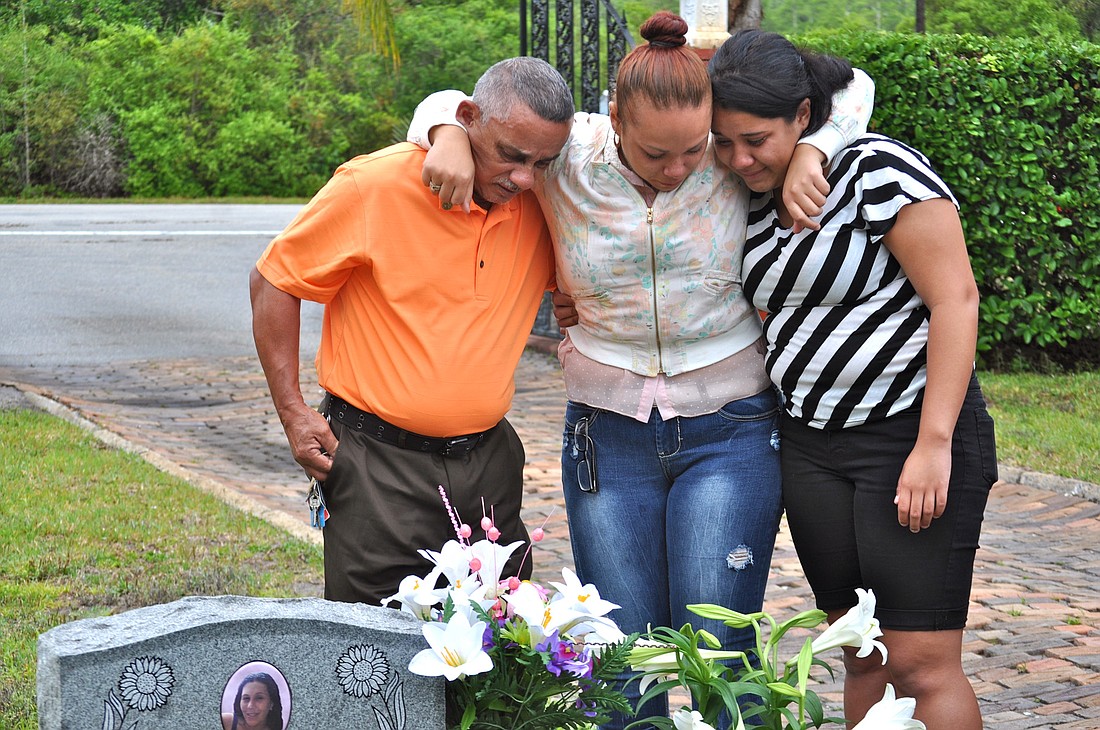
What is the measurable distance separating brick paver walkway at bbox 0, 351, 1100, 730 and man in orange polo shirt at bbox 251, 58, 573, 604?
1968 mm

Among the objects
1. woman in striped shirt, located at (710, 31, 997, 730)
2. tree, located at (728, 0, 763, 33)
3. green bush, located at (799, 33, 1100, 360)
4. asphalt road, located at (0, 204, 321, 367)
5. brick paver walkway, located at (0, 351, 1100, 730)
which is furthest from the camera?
asphalt road, located at (0, 204, 321, 367)

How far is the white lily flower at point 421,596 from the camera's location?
222 centimetres

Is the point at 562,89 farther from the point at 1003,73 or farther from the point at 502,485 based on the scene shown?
the point at 1003,73

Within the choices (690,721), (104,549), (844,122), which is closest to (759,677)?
(690,721)

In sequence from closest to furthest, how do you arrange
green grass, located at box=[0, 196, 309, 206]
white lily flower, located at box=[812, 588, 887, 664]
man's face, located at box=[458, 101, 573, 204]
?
white lily flower, located at box=[812, 588, 887, 664] < man's face, located at box=[458, 101, 573, 204] < green grass, located at box=[0, 196, 309, 206]

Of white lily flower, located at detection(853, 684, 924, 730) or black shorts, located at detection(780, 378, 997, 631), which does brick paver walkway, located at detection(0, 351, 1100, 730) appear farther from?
white lily flower, located at detection(853, 684, 924, 730)

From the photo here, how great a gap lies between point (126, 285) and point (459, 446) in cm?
1157

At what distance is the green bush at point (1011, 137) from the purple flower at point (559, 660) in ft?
23.6

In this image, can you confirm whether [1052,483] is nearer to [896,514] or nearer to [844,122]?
[896,514]

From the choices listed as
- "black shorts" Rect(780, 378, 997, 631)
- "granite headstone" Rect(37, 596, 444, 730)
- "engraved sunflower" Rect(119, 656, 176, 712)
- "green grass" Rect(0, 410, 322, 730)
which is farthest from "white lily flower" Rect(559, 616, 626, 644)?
"green grass" Rect(0, 410, 322, 730)

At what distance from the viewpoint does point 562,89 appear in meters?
2.75

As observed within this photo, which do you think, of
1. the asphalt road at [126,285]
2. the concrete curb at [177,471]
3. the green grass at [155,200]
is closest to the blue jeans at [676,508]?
the concrete curb at [177,471]

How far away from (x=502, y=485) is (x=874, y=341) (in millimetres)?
934

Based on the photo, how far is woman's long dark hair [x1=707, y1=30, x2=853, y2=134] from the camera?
2.58 metres
